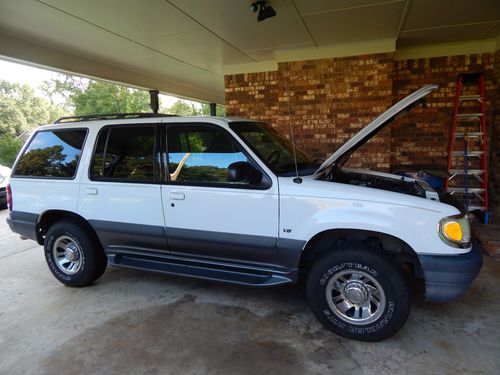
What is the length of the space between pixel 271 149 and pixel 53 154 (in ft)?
8.12

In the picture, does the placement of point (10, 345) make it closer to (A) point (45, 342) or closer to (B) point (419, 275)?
(A) point (45, 342)

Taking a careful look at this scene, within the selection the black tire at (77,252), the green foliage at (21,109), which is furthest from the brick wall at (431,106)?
the green foliage at (21,109)

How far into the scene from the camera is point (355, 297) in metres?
2.82

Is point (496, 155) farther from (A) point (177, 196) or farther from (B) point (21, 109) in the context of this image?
(B) point (21, 109)


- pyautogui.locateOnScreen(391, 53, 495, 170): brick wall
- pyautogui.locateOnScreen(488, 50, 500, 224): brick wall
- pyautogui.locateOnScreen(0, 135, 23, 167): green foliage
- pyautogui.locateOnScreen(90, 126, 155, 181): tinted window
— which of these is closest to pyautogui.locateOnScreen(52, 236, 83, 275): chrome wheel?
pyautogui.locateOnScreen(90, 126, 155, 181): tinted window

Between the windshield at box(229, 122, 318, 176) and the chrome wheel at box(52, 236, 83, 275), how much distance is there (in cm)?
227

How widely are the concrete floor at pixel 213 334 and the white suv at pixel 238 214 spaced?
→ 0.28 metres

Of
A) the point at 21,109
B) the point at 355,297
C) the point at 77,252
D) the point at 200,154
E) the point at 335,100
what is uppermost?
the point at 21,109

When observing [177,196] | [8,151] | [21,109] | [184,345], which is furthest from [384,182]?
[21,109]

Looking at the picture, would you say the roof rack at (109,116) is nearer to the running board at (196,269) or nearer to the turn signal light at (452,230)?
the running board at (196,269)

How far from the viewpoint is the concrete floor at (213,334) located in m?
2.56

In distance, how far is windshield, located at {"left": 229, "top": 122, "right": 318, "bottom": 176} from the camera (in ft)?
10.4

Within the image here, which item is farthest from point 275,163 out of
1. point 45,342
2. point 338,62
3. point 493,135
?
point 493,135

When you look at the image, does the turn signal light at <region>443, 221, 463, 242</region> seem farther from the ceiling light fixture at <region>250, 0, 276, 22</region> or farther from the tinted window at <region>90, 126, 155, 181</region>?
the ceiling light fixture at <region>250, 0, 276, 22</region>
